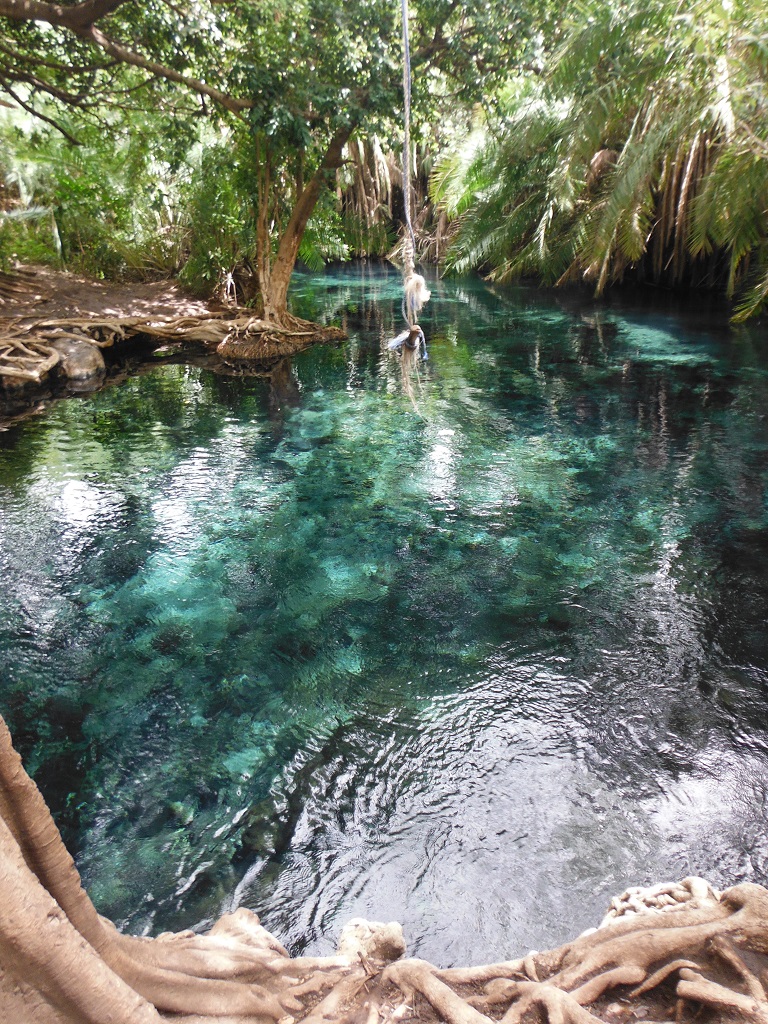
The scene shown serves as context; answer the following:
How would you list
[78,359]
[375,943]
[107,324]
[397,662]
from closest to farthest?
[375,943] < [397,662] < [78,359] < [107,324]

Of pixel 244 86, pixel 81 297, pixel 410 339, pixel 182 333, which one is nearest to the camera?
pixel 410 339

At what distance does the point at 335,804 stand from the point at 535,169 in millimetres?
11449

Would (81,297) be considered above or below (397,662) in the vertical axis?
above

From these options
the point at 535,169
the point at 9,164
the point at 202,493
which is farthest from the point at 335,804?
the point at 9,164

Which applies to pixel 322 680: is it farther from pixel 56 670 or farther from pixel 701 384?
pixel 701 384

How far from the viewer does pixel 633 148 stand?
10117 mm

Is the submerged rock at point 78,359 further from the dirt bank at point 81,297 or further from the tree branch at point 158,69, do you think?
the tree branch at point 158,69

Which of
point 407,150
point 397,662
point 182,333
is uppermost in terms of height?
point 407,150

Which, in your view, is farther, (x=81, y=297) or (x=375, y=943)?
(x=81, y=297)

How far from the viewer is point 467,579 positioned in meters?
4.55

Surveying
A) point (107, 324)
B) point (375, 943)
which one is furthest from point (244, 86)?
point (375, 943)

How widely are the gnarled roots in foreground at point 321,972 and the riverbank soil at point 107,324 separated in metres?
8.62

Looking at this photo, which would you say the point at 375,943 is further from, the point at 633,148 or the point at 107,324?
the point at 633,148

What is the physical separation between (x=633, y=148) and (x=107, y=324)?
850 cm
